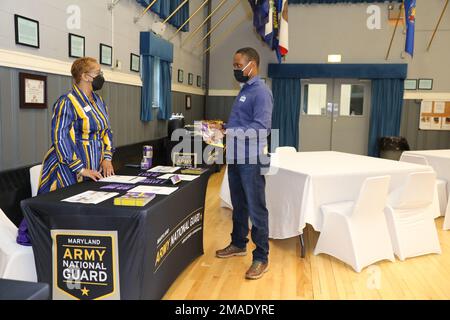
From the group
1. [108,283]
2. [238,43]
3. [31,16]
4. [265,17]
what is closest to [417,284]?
[108,283]

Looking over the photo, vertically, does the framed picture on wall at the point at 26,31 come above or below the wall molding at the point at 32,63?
above

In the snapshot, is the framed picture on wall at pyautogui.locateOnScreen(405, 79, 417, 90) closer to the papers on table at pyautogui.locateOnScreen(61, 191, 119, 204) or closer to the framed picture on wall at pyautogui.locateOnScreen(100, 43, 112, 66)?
the framed picture on wall at pyautogui.locateOnScreen(100, 43, 112, 66)

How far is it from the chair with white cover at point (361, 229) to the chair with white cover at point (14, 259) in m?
2.08

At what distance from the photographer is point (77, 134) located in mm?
2469

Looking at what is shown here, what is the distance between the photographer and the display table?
3.29 feet

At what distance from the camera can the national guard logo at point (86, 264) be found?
1.93 meters

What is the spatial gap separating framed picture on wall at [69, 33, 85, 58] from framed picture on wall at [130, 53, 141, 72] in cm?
120

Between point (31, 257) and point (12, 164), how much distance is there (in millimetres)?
1150

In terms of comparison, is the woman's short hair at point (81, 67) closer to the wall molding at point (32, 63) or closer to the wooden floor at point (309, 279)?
the wall molding at point (32, 63)

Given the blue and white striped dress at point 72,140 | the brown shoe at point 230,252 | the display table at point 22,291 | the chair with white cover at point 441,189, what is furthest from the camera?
the chair with white cover at point 441,189

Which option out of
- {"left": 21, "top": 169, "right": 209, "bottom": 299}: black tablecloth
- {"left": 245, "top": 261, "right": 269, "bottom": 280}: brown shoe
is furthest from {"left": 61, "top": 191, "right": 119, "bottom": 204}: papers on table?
{"left": 245, "top": 261, "right": 269, "bottom": 280}: brown shoe

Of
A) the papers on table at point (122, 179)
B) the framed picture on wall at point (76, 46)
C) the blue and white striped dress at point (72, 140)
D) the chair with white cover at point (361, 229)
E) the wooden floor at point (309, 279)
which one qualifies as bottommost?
the wooden floor at point (309, 279)

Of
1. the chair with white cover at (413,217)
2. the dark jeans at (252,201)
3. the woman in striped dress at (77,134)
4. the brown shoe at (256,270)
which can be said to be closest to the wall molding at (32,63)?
the woman in striped dress at (77,134)

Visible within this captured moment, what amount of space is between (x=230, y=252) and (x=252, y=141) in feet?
3.28
